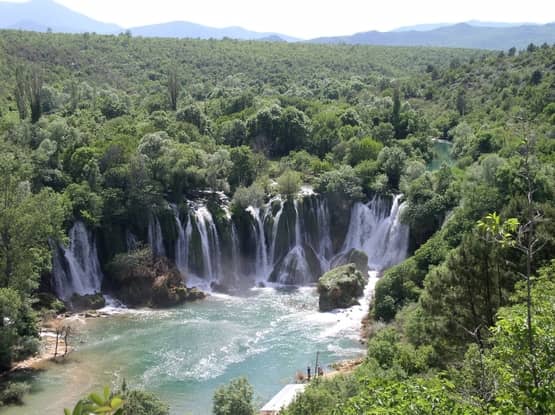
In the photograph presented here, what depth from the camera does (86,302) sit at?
3928 cm

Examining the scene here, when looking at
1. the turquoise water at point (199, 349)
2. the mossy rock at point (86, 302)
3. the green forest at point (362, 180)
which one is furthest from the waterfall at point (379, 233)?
the mossy rock at point (86, 302)

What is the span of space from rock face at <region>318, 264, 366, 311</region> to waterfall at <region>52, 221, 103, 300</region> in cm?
1491

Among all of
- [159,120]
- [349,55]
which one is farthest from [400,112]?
[349,55]

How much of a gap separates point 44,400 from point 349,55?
123 meters

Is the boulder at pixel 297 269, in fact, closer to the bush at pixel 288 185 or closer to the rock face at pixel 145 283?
the bush at pixel 288 185

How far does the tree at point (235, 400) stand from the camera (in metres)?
23.2

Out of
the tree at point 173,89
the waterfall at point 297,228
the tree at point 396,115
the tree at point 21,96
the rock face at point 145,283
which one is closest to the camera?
the rock face at point 145,283

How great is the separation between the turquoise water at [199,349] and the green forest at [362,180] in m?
1.99

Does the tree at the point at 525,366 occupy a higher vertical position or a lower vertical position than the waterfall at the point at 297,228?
higher

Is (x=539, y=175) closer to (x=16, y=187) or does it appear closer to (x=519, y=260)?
(x=519, y=260)

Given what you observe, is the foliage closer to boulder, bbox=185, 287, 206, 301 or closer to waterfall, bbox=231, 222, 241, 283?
boulder, bbox=185, 287, 206, 301

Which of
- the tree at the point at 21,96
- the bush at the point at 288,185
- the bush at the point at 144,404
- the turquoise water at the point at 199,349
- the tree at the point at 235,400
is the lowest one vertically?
the turquoise water at the point at 199,349

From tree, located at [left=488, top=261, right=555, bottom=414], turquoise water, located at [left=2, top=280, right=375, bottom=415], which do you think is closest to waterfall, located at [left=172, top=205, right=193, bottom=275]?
turquoise water, located at [left=2, top=280, right=375, bottom=415]

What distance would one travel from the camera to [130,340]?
1361 inches
